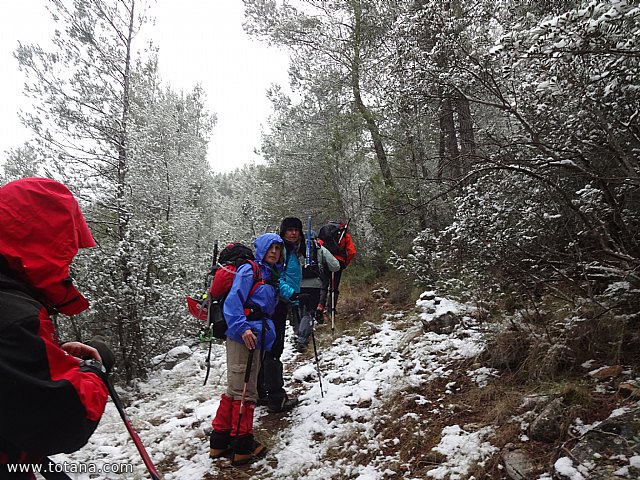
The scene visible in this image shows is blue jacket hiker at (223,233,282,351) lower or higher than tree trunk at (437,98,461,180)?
lower

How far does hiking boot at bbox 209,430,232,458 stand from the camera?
386 cm

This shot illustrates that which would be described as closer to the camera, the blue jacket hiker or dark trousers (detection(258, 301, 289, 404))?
the blue jacket hiker

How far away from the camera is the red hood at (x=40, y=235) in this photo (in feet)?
5.16

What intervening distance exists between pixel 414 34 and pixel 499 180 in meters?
3.77

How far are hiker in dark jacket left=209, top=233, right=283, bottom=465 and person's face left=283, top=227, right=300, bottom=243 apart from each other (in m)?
1.22

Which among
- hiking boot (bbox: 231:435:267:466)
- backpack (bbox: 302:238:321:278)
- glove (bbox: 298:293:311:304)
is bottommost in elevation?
hiking boot (bbox: 231:435:267:466)

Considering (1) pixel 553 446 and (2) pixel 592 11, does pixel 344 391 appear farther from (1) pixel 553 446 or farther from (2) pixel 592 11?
(2) pixel 592 11

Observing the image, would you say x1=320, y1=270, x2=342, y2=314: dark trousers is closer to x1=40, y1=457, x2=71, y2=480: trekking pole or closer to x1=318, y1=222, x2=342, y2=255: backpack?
x1=318, y1=222, x2=342, y2=255: backpack

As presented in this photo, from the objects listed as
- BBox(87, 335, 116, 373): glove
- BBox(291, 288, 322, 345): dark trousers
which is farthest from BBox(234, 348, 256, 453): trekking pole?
BBox(291, 288, 322, 345): dark trousers

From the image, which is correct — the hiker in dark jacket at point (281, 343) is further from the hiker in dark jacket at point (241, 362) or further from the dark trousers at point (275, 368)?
the hiker in dark jacket at point (241, 362)

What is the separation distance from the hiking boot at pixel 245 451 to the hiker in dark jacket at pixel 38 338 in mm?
2358

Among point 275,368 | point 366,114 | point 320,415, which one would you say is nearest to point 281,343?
point 275,368

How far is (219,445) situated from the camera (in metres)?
3.87

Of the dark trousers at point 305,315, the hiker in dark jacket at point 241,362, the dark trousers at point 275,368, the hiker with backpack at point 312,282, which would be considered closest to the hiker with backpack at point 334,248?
the hiker with backpack at point 312,282
